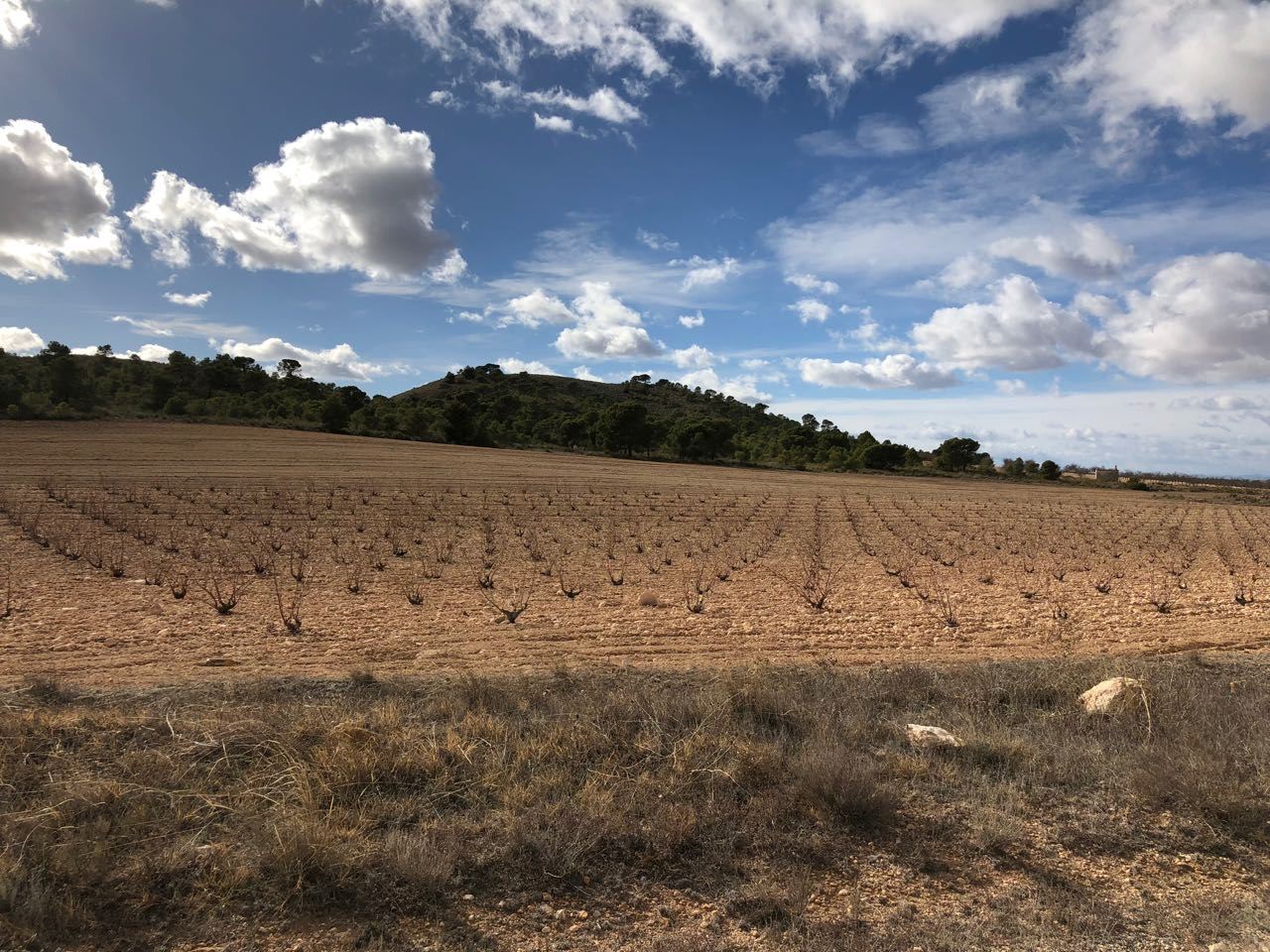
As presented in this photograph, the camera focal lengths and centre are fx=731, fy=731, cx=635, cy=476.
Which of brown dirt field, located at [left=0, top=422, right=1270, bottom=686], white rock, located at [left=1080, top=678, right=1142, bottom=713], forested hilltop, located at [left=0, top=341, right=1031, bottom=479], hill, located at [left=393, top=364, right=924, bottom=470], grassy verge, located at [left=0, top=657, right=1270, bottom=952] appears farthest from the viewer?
hill, located at [left=393, top=364, right=924, bottom=470]

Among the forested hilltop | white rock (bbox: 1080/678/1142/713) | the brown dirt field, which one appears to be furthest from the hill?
white rock (bbox: 1080/678/1142/713)

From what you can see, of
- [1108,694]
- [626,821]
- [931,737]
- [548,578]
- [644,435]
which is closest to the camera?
[626,821]

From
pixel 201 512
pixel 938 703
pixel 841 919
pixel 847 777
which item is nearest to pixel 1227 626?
pixel 938 703

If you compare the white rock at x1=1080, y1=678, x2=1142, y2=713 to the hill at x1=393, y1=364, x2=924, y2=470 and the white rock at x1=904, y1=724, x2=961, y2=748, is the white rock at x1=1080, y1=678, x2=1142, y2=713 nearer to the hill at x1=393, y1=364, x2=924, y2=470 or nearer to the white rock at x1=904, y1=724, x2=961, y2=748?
the white rock at x1=904, y1=724, x2=961, y2=748

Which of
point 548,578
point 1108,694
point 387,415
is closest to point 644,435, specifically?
point 387,415

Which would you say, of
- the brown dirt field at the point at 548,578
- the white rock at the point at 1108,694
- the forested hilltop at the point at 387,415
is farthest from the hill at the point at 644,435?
the white rock at the point at 1108,694

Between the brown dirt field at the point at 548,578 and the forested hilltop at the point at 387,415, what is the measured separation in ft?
156

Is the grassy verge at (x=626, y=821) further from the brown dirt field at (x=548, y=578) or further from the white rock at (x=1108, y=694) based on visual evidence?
the brown dirt field at (x=548, y=578)

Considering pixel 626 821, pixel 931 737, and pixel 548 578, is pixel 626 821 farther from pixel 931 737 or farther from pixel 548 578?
pixel 548 578

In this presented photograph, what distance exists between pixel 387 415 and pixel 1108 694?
321 ft

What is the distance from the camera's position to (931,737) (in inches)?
250

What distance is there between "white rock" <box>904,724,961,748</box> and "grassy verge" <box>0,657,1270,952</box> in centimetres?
12

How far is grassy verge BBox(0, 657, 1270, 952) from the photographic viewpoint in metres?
3.92

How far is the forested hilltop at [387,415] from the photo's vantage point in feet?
260
